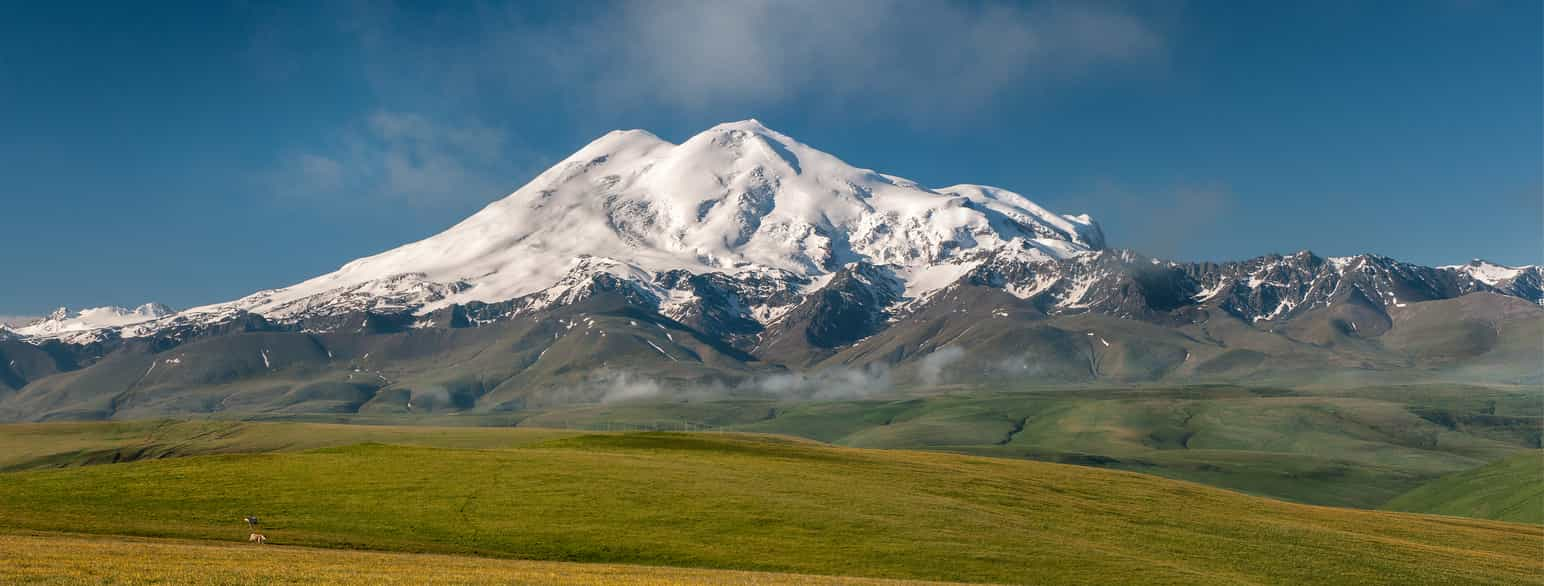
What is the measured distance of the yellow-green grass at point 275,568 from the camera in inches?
1681

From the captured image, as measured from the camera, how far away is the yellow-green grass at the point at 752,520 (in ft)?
235

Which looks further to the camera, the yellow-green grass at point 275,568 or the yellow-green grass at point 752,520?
the yellow-green grass at point 752,520

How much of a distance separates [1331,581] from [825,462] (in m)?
59.9

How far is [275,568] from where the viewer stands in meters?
47.7

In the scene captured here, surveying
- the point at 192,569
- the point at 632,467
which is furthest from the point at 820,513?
the point at 192,569

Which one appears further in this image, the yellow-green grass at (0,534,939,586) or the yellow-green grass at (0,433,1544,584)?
the yellow-green grass at (0,433,1544,584)

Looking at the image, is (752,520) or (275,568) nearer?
(275,568)

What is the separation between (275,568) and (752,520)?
39798 millimetres

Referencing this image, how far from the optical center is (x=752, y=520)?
8100 centimetres

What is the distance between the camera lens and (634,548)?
72.8 m

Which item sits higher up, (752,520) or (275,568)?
(275,568)

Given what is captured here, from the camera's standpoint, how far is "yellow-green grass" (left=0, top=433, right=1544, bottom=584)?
71688 mm

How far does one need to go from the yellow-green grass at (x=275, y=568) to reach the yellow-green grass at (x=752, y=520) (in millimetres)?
8327

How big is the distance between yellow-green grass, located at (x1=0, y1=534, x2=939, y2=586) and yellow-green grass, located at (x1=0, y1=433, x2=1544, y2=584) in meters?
8.33
